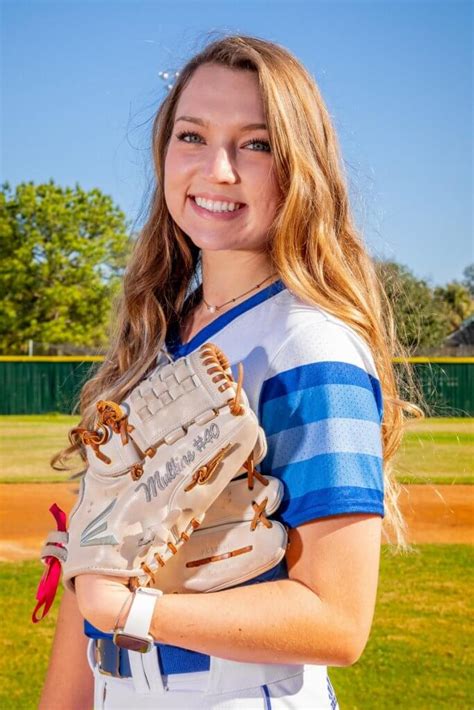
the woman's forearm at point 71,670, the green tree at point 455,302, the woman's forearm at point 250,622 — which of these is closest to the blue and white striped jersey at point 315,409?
the woman's forearm at point 250,622

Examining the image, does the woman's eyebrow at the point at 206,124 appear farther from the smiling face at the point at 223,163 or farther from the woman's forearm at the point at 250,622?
the woman's forearm at the point at 250,622

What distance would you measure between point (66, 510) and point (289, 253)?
22.7 feet

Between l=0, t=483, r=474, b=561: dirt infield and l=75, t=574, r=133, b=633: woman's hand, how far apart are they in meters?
4.57

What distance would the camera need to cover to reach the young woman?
47.4 inches

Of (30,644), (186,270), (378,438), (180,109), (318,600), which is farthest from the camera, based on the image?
(30,644)

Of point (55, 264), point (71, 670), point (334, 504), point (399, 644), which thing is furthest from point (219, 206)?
point (55, 264)

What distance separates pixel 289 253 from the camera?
1.43m

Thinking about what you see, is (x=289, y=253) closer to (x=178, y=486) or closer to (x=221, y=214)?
(x=221, y=214)

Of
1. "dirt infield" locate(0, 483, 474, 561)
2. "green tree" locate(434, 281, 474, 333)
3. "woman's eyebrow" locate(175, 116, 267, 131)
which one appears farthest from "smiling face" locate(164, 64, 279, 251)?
"green tree" locate(434, 281, 474, 333)

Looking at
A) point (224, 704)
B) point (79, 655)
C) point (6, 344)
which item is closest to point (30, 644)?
point (79, 655)

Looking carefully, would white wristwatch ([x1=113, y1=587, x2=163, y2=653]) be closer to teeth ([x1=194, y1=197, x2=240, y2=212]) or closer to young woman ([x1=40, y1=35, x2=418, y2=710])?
young woman ([x1=40, y1=35, x2=418, y2=710])

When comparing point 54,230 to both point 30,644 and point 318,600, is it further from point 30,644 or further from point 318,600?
point 318,600

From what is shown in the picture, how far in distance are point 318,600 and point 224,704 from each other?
0.20 metres

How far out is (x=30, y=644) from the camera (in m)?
4.41
